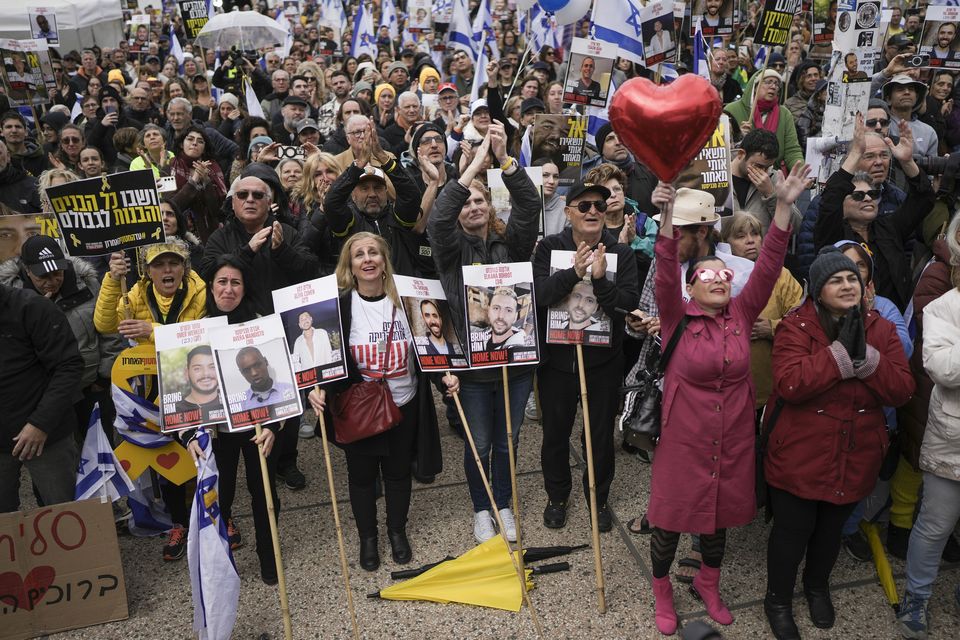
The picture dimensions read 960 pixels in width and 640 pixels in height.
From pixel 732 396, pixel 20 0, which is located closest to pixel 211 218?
pixel 732 396

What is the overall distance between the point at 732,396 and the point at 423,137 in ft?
10.5

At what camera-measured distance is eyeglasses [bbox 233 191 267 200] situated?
183 inches

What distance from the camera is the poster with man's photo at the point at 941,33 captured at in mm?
8141

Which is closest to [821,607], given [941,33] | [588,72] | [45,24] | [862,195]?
[862,195]

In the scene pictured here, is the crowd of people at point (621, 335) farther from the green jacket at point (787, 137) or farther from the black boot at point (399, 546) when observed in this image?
the green jacket at point (787, 137)

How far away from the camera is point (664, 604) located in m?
3.92

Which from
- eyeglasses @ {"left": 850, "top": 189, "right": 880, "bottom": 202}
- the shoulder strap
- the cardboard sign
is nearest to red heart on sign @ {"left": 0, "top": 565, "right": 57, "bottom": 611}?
the cardboard sign

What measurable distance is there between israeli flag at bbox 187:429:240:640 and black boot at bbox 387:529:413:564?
3.42ft

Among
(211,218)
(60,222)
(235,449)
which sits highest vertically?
(60,222)

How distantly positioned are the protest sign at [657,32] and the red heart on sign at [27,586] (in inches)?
260

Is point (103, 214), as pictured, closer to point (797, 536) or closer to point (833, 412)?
point (833, 412)

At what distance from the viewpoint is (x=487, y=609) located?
408 cm

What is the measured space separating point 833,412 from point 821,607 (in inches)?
44.6

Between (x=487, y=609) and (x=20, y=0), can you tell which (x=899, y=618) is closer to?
(x=487, y=609)
